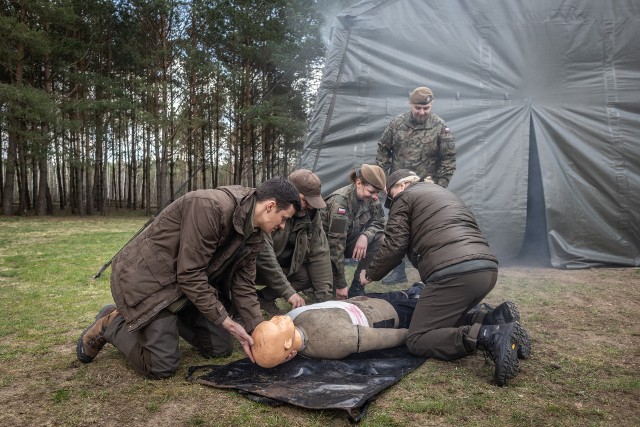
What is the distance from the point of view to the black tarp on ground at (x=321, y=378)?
2.55 m

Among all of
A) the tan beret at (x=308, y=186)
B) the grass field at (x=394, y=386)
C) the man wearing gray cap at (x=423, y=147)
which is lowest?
the grass field at (x=394, y=386)

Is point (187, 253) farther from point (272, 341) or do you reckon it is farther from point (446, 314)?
point (446, 314)

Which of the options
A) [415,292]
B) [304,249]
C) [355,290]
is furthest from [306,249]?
[415,292]

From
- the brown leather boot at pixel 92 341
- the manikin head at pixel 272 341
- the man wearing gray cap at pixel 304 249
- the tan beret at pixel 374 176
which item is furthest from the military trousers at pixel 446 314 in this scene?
the brown leather boot at pixel 92 341

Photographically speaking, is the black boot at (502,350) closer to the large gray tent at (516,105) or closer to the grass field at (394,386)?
the grass field at (394,386)

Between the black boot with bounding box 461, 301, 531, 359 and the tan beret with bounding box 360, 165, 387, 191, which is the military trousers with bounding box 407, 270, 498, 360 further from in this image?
the tan beret with bounding box 360, 165, 387, 191

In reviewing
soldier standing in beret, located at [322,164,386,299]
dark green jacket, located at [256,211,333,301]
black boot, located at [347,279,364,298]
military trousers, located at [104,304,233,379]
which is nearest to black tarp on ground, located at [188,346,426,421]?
military trousers, located at [104,304,233,379]

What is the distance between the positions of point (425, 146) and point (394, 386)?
349 cm

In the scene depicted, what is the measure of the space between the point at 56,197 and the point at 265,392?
99.7 ft

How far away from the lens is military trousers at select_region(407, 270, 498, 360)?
10.2ft

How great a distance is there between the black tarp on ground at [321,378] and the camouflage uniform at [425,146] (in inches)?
113

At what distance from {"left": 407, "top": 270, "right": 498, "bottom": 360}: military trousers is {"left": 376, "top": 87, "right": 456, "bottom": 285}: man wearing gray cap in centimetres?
246

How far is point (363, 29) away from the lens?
6934 mm

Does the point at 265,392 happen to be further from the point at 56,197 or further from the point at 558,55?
the point at 56,197
